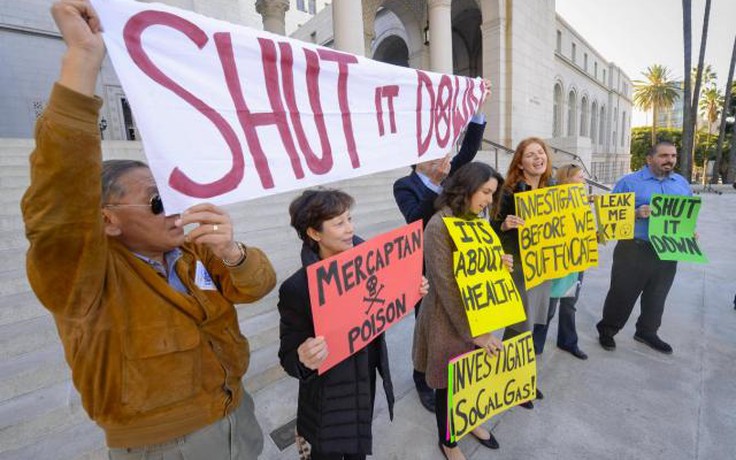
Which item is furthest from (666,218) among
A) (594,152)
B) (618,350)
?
(594,152)

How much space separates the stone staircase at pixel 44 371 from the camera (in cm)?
197

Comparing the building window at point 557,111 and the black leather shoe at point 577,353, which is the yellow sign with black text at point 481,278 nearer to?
the black leather shoe at point 577,353

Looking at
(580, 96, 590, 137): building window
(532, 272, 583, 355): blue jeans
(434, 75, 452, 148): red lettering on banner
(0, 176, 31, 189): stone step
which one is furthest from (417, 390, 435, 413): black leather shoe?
(580, 96, 590, 137): building window

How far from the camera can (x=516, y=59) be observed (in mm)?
13961

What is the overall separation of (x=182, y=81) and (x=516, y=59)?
15.7m

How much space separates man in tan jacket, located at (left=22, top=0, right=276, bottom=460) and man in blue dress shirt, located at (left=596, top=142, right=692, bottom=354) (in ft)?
11.3

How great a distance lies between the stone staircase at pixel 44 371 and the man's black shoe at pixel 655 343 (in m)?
3.32

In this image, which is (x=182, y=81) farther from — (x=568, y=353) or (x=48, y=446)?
(x=568, y=353)

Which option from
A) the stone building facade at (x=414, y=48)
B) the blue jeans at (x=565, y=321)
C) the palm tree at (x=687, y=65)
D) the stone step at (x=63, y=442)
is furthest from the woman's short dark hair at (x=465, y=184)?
the palm tree at (x=687, y=65)

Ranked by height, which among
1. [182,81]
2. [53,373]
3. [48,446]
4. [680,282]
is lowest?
[680,282]

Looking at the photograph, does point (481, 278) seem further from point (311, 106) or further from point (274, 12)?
point (274, 12)

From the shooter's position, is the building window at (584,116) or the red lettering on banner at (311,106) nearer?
the red lettering on banner at (311,106)

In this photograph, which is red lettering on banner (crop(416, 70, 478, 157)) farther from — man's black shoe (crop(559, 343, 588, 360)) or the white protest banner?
man's black shoe (crop(559, 343, 588, 360))

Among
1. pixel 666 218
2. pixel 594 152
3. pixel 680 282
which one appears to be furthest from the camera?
pixel 594 152
